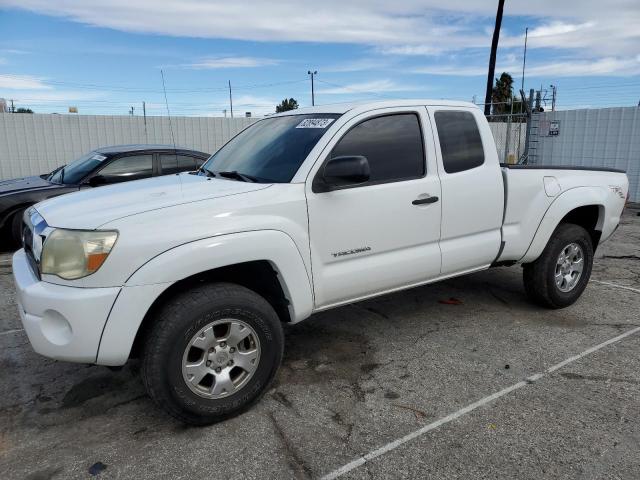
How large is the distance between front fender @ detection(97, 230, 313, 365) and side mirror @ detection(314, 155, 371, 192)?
51cm

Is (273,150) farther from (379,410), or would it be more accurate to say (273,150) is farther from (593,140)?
(593,140)

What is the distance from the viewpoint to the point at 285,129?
3877 mm

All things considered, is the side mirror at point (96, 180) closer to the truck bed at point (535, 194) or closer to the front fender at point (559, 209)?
the truck bed at point (535, 194)

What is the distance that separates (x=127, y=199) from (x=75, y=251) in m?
0.55

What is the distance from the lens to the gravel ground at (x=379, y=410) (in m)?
2.67

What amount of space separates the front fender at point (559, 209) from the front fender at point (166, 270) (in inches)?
102

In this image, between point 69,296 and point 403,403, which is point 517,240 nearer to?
point 403,403

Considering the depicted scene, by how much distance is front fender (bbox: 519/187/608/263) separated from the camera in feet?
14.9

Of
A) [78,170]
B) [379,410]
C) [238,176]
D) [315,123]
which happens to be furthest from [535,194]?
[78,170]

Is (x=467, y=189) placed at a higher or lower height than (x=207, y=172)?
lower

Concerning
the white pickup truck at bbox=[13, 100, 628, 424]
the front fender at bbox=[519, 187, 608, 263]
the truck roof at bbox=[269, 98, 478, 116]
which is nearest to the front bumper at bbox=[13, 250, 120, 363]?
the white pickup truck at bbox=[13, 100, 628, 424]

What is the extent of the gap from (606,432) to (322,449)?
160cm

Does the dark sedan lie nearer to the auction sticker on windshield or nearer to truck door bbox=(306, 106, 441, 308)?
the auction sticker on windshield

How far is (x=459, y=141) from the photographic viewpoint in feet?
13.4
